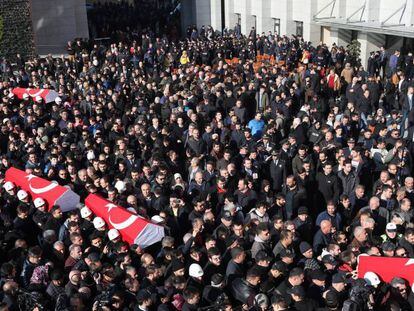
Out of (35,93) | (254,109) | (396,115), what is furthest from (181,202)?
(35,93)

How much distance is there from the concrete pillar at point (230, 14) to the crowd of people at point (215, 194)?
17979mm

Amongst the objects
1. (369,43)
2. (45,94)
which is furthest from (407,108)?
(369,43)

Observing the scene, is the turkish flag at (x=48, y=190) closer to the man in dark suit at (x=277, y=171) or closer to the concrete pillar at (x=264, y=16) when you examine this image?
the man in dark suit at (x=277, y=171)

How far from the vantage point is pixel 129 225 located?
734 centimetres

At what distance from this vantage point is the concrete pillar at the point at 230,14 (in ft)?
109

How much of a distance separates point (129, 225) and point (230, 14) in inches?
1095

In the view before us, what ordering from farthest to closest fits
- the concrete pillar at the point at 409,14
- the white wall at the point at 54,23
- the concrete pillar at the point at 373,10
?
the white wall at the point at 54,23 → the concrete pillar at the point at 373,10 → the concrete pillar at the point at 409,14

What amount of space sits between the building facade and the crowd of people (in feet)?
14.0

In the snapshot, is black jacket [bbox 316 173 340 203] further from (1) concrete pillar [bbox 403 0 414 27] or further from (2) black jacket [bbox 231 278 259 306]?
(1) concrete pillar [bbox 403 0 414 27]

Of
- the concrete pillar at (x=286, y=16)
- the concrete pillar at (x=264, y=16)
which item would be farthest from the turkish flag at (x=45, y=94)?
the concrete pillar at (x=264, y=16)

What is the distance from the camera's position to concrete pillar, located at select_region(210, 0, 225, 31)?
3384cm

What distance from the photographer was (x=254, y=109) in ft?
46.0

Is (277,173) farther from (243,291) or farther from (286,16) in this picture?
(286,16)

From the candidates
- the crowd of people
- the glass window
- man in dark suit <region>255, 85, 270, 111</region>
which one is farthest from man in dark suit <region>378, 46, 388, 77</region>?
the glass window
